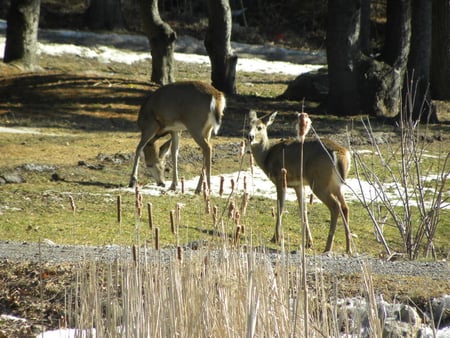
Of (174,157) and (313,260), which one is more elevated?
(313,260)

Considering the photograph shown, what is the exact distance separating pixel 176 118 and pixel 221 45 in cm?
878

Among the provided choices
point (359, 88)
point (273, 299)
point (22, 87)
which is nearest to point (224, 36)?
point (359, 88)

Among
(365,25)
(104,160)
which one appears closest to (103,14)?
(365,25)

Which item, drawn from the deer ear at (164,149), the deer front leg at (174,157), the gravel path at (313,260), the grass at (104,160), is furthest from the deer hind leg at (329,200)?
the deer ear at (164,149)

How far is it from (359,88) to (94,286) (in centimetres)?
1842

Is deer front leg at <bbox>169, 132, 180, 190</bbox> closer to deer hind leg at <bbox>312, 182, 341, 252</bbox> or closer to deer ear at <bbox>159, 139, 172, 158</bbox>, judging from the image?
deer ear at <bbox>159, 139, 172, 158</bbox>

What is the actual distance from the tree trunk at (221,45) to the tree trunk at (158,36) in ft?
3.27

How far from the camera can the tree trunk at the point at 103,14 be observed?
35719 millimetres

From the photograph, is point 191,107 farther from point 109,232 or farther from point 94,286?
point 94,286

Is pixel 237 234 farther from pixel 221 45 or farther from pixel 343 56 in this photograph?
pixel 221 45

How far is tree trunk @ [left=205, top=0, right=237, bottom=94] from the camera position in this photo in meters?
24.4

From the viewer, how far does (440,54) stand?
86.4 feet

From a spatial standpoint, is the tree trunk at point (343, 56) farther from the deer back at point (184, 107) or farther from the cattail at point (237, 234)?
the cattail at point (237, 234)

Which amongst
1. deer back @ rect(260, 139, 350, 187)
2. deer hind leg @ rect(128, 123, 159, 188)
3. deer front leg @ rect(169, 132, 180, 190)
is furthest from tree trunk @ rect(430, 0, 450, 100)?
deer back @ rect(260, 139, 350, 187)
